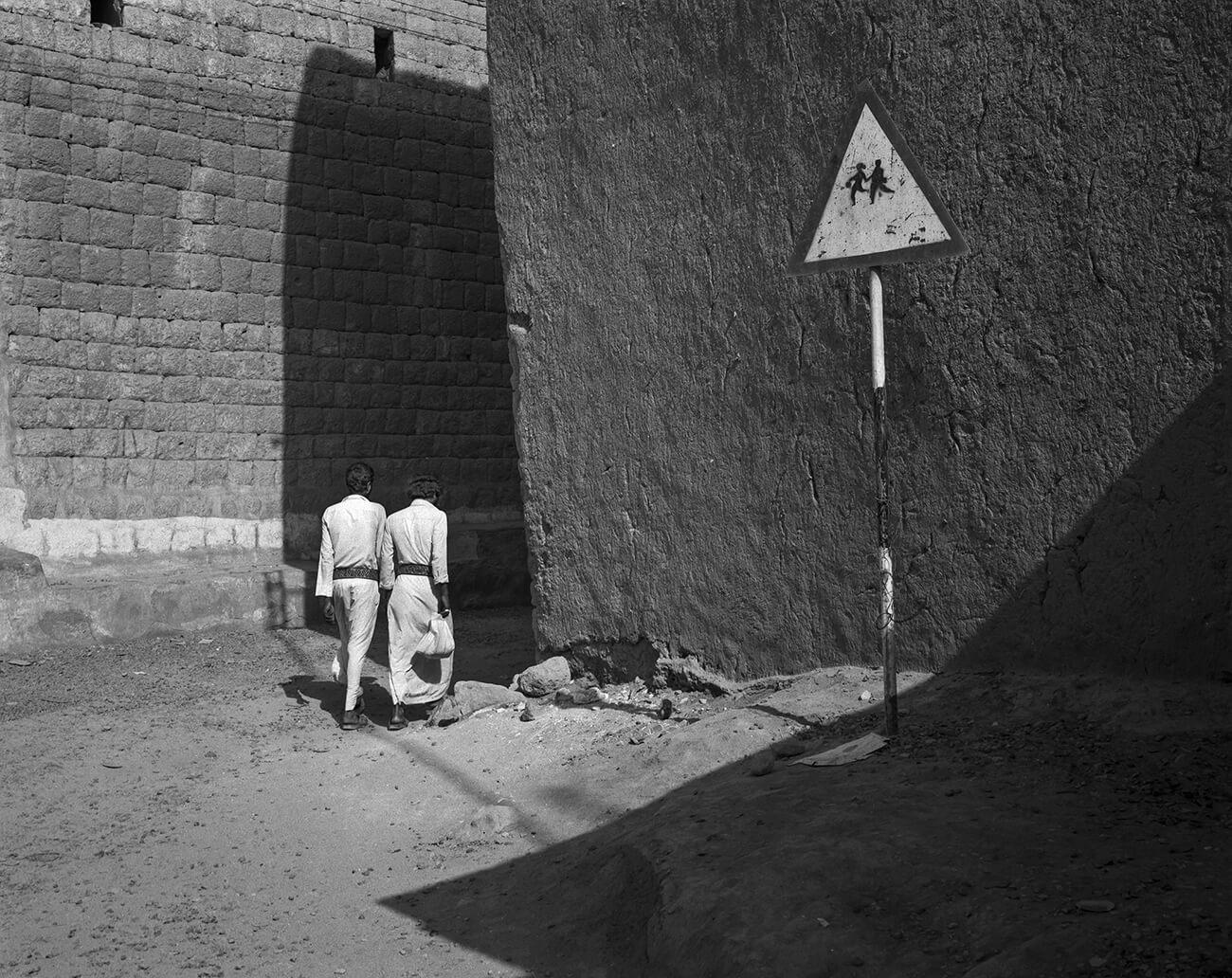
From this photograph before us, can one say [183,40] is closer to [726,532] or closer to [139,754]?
[139,754]

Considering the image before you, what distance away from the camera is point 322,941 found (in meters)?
3.96

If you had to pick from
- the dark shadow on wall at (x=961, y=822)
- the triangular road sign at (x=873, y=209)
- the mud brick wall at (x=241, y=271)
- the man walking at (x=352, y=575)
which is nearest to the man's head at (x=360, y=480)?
the man walking at (x=352, y=575)

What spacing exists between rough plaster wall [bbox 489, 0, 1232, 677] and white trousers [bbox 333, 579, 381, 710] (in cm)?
124

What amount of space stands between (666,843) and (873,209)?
7.31ft

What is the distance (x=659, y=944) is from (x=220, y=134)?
9.32 meters

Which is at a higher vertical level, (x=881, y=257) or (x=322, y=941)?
(x=881, y=257)

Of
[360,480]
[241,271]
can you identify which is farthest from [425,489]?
[241,271]

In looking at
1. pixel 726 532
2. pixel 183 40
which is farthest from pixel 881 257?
pixel 183 40

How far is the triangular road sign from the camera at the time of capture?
13.4 ft

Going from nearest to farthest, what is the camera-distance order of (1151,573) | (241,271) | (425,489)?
(1151,573), (425,489), (241,271)

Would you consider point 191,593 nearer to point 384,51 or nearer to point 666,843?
point 384,51

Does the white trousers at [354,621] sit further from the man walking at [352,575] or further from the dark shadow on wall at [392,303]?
the dark shadow on wall at [392,303]

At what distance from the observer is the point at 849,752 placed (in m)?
4.23

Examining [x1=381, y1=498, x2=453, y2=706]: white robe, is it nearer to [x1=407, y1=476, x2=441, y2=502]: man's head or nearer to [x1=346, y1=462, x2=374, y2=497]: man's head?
[x1=407, y1=476, x2=441, y2=502]: man's head
